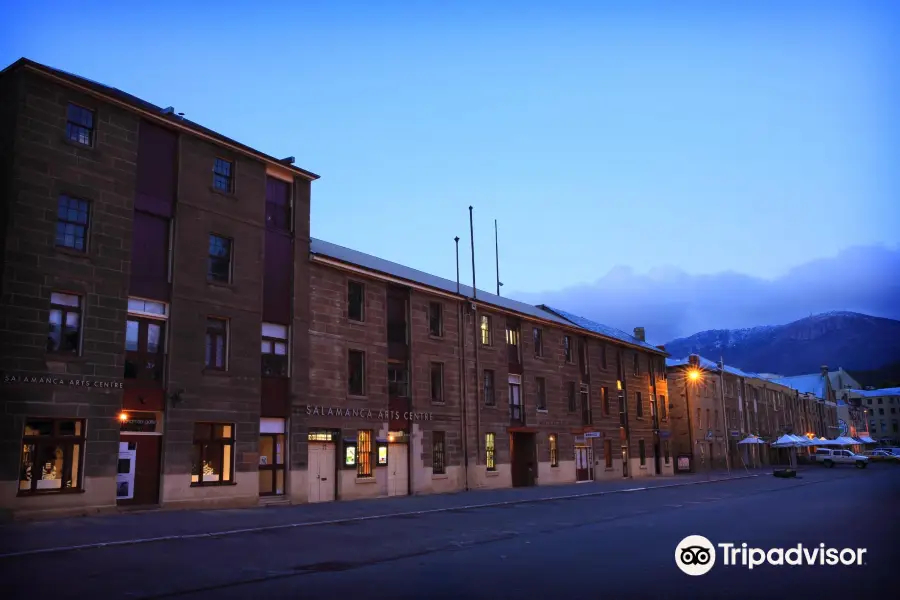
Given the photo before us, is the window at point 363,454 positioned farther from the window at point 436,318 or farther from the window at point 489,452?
the window at point 489,452

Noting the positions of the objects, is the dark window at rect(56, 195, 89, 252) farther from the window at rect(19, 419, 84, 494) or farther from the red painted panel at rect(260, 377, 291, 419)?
the red painted panel at rect(260, 377, 291, 419)

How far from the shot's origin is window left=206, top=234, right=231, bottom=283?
94.1ft

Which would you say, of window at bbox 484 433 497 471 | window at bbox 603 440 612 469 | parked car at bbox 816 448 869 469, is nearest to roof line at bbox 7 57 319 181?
window at bbox 484 433 497 471

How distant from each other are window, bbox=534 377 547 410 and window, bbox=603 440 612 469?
871cm

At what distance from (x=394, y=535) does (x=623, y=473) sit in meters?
40.9

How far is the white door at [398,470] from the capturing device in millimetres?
35781

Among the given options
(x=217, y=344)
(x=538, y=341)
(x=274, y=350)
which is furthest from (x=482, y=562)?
(x=538, y=341)

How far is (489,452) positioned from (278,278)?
1789cm

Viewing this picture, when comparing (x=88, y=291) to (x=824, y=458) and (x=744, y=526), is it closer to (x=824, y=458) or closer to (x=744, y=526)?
(x=744, y=526)

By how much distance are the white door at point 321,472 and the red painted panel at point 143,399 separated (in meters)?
7.63

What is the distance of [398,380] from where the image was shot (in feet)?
123

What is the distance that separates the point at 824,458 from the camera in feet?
259

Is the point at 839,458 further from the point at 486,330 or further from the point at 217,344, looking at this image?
the point at 217,344

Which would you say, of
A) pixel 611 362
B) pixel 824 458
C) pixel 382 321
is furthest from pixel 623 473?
pixel 824 458
